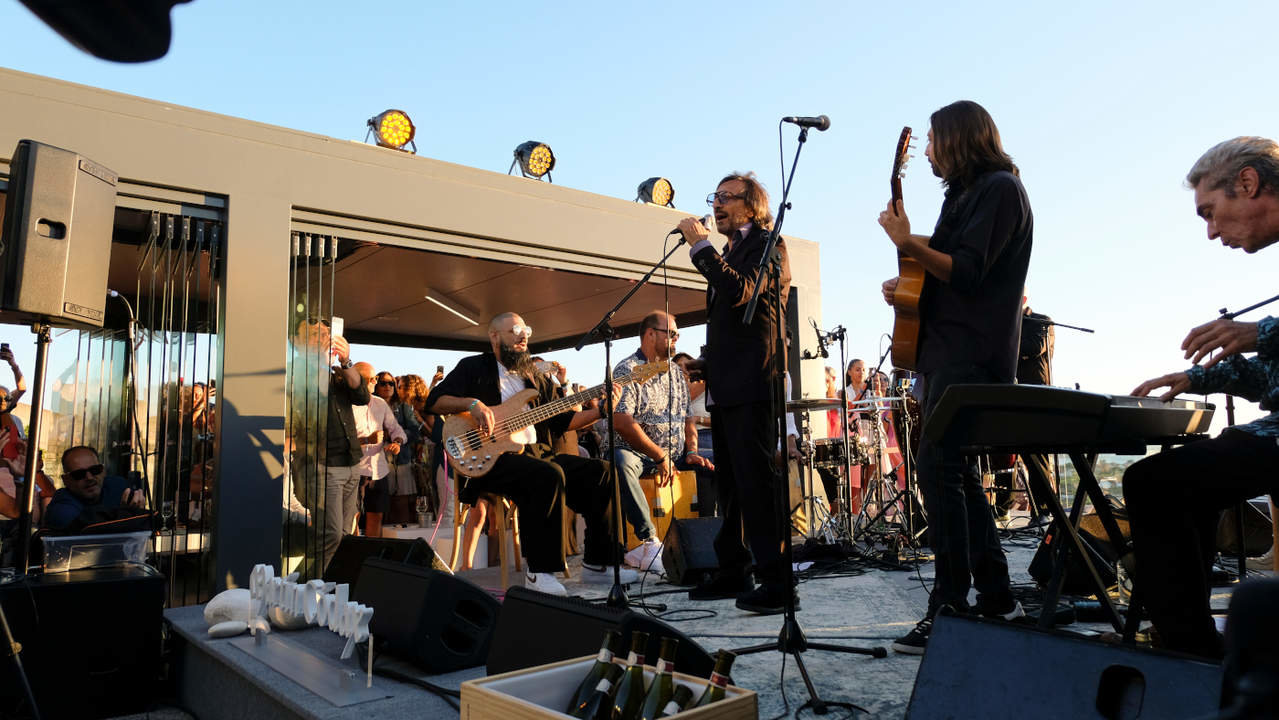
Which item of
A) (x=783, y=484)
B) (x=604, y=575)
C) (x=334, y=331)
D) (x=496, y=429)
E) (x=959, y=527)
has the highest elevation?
(x=334, y=331)

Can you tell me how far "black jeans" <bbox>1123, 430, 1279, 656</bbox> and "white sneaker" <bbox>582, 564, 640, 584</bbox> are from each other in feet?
10.2

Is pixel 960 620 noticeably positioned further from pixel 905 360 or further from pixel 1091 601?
pixel 1091 601

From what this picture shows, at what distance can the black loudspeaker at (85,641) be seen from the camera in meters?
2.75

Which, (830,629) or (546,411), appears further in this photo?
(546,411)

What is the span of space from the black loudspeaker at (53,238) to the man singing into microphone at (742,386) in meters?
2.39

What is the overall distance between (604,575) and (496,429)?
1.27m

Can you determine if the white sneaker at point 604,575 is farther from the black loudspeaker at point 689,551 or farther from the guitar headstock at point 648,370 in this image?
the guitar headstock at point 648,370

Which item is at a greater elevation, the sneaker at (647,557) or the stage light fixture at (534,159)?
the stage light fixture at (534,159)

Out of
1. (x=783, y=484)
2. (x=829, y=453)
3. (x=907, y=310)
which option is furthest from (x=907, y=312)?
(x=829, y=453)

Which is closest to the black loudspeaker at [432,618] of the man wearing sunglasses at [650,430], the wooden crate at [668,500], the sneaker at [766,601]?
the sneaker at [766,601]

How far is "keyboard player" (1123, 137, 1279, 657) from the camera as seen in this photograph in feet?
5.14

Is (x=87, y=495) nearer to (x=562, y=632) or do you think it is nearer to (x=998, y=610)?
(x=562, y=632)

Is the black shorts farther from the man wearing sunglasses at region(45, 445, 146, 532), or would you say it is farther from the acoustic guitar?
the acoustic guitar

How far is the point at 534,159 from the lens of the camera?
632 cm
